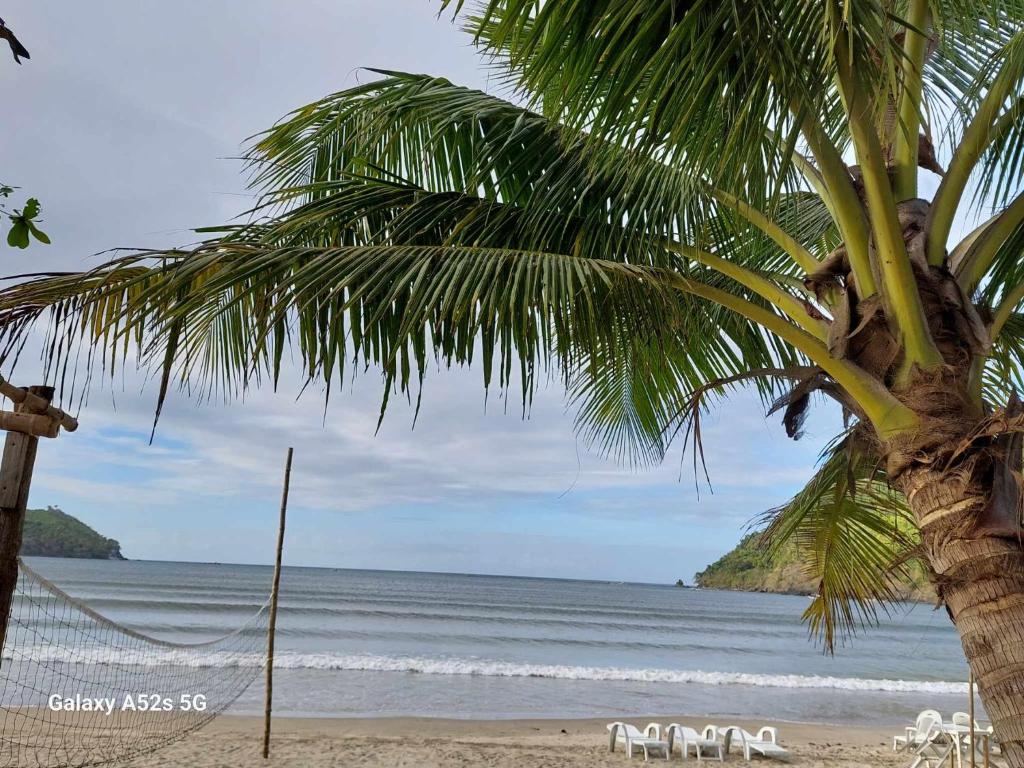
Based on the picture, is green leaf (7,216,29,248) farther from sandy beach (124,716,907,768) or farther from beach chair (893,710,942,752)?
beach chair (893,710,942,752)

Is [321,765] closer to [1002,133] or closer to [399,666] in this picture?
[1002,133]

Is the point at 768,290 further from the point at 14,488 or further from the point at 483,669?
the point at 483,669

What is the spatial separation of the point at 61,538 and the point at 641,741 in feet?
182

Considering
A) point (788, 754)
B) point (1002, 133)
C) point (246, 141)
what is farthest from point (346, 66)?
point (788, 754)

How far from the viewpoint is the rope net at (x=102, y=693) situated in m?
6.41

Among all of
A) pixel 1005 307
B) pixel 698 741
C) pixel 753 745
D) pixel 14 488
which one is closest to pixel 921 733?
pixel 753 745

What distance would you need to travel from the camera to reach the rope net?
6.41m

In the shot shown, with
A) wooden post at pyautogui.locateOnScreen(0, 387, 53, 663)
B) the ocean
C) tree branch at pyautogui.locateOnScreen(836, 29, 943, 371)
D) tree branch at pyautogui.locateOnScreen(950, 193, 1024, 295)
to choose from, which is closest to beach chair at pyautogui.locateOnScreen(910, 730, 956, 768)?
the ocean

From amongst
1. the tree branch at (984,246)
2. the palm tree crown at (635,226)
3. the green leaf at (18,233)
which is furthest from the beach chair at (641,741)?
the green leaf at (18,233)

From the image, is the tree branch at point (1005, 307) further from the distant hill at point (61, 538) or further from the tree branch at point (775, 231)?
the distant hill at point (61, 538)

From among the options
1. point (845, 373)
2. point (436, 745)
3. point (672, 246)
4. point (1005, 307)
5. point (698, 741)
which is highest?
point (672, 246)

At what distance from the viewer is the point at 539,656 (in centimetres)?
1903

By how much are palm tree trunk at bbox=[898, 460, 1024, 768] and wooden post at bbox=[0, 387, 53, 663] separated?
290 cm

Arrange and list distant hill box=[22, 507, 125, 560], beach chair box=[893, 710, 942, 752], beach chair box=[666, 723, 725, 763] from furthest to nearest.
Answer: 1. distant hill box=[22, 507, 125, 560]
2. beach chair box=[666, 723, 725, 763]
3. beach chair box=[893, 710, 942, 752]
